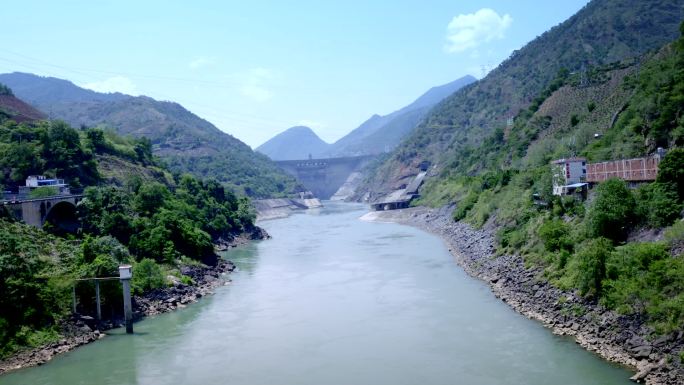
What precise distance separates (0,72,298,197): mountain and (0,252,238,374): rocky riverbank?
2458 inches

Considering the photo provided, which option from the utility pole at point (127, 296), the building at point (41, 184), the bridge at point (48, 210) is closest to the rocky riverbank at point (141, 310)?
the utility pole at point (127, 296)

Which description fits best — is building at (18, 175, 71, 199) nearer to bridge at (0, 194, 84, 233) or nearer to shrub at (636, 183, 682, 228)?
bridge at (0, 194, 84, 233)

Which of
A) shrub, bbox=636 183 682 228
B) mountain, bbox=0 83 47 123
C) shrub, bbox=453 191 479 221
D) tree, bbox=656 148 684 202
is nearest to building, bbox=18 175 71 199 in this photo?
mountain, bbox=0 83 47 123

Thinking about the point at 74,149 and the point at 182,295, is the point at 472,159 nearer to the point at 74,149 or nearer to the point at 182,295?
the point at 74,149

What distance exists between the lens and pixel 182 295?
27.0 meters

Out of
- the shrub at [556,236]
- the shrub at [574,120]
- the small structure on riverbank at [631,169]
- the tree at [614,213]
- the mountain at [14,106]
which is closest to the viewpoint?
the tree at [614,213]

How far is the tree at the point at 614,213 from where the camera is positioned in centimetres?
2147

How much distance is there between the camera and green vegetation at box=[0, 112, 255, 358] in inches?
802

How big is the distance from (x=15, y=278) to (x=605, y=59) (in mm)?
78684

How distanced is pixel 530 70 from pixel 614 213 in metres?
82.3

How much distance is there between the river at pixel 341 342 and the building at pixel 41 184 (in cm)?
1330

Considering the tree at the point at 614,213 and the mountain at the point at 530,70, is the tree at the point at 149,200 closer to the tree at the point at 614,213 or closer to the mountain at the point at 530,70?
the tree at the point at 614,213

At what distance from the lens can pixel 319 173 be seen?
139 metres

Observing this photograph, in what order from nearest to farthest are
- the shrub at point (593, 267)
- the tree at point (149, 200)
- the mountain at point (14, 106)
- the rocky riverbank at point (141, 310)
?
the rocky riverbank at point (141, 310) → the shrub at point (593, 267) → the tree at point (149, 200) → the mountain at point (14, 106)
